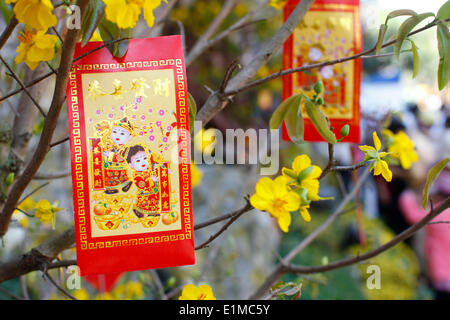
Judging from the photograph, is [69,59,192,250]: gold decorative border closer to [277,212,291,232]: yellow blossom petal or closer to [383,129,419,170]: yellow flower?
[277,212,291,232]: yellow blossom petal

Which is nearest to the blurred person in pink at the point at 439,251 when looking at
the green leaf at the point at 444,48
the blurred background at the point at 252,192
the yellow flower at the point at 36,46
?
the blurred background at the point at 252,192

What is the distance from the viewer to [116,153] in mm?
601

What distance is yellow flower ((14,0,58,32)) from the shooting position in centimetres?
50

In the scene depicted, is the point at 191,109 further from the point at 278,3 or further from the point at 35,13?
the point at 278,3

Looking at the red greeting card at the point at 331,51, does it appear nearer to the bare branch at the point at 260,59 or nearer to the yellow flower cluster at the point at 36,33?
the bare branch at the point at 260,59

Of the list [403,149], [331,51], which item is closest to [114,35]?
[331,51]

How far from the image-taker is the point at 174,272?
193cm

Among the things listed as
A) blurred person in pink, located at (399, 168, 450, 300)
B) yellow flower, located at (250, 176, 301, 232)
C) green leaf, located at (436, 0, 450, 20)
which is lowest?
blurred person in pink, located at (399, 168, 450, 300)

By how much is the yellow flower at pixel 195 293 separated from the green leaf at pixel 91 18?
405 mm

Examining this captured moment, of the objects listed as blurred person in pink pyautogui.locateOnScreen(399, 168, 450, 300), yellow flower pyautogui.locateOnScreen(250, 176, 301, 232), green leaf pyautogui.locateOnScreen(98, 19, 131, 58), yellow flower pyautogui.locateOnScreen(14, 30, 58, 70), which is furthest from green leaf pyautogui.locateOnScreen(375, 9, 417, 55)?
blurred person in pink pyautogui.locateOnScreen(399, 168, 450, 300)

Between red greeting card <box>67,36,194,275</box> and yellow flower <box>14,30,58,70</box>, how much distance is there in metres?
0.04

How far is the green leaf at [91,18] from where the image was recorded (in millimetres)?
532
